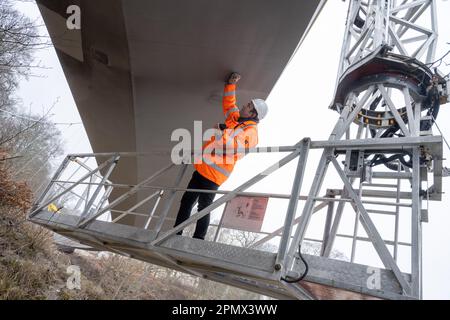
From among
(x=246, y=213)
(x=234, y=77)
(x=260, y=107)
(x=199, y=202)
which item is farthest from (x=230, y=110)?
(x=246, y=213)

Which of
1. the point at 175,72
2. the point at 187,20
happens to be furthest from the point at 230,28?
the point at 175,72

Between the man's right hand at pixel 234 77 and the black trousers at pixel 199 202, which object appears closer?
the black trousers at pixel 199 202

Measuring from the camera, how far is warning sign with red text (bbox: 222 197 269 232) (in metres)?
3.04

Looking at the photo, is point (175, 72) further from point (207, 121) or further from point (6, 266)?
point (6, 266)

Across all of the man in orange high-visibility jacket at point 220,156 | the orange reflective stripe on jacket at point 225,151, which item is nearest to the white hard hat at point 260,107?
the man in orange high-visibility jacket at point 220,156

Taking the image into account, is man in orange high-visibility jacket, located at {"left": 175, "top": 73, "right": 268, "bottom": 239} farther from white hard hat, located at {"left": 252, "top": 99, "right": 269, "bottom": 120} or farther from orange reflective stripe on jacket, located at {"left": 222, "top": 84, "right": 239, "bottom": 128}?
orange reflective stripe on jacket, located at {"left": 222, "top": 84, "right": 239, "bottom": 128}

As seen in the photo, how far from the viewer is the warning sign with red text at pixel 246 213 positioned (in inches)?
120

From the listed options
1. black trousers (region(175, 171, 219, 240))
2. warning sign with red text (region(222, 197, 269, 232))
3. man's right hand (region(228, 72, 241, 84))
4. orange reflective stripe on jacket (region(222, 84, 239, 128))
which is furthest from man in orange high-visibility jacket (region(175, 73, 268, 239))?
man's right hand (region(228, 72, 241, 84))

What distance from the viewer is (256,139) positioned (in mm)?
3232

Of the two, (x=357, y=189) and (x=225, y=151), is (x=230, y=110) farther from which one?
(x=357, y=189)

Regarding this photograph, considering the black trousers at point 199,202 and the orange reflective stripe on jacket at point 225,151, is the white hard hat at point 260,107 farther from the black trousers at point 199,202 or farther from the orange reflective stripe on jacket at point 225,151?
the black trousers at point 199,202

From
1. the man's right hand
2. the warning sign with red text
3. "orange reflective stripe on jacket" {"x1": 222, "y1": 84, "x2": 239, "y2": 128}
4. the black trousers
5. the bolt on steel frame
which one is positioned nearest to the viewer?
the bolt on steel frame
